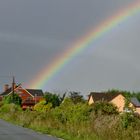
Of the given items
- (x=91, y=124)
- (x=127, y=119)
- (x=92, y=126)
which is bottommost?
(x=92, y=126)

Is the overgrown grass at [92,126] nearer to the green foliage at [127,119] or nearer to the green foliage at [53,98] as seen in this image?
the green foliage at [127,119]

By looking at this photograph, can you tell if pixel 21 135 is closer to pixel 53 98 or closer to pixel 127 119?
pixel 127 119

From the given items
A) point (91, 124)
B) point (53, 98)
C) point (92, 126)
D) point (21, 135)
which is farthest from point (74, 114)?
point (53, 98)

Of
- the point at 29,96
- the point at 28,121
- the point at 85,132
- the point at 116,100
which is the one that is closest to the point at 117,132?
the point at 85,132

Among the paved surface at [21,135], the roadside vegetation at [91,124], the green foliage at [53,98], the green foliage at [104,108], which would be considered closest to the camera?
the roadside vegetation at [91,124]

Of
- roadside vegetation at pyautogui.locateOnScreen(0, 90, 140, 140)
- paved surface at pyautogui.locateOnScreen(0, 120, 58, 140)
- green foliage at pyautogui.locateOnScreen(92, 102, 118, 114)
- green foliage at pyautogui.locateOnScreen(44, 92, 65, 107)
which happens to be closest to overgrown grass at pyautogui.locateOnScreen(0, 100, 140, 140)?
roadside vegetation at pyautogui.locateOnScreen(0, 90, 140, 140)

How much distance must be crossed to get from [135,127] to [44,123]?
11467mm

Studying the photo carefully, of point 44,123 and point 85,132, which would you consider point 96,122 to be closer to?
point 85,132

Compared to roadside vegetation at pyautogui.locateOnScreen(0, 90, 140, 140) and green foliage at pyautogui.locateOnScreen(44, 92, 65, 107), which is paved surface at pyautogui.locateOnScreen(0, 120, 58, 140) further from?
green foliage at pyautogui.locateOnScreen(44, 92, 65, 107)

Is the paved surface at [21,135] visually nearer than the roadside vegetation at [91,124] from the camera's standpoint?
No

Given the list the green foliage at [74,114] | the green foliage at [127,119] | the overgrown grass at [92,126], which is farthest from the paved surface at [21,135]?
the green foliage at [74,114]

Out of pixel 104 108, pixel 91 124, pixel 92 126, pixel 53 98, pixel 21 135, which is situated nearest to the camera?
pixel 92 126

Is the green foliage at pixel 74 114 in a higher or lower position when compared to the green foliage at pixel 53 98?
lower

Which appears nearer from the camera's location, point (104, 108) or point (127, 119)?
point (127, 119)
